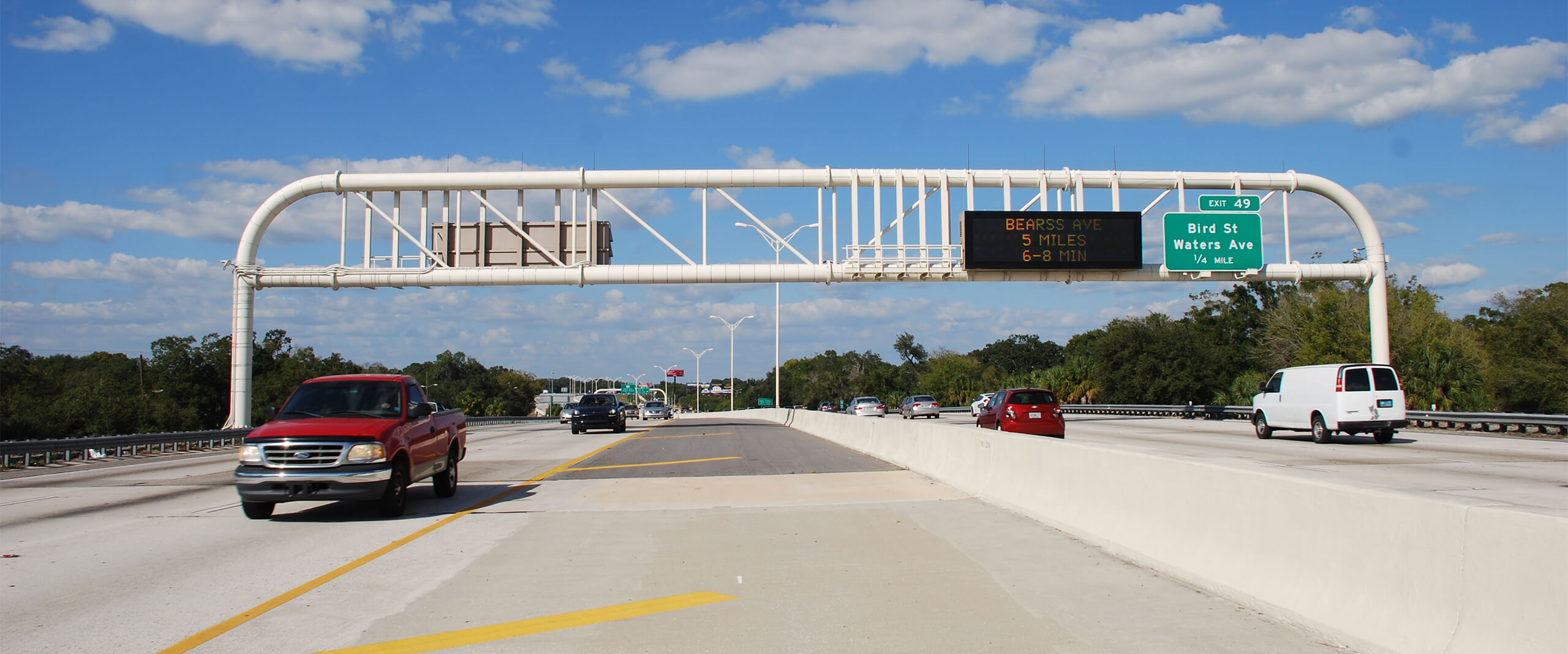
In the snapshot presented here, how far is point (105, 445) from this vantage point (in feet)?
78.8

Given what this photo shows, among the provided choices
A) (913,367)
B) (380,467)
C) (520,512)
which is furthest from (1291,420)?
(913,367)

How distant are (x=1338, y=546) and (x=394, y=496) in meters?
9.92

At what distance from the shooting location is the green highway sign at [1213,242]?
109 feet

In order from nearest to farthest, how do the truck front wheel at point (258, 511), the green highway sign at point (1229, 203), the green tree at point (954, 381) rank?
the truck front wheel at point (258, 511) → the green highway sign at point (1229, 203) → the green tree at point (954, 381)

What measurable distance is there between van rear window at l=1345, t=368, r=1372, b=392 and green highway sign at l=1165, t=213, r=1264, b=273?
10.2 meters

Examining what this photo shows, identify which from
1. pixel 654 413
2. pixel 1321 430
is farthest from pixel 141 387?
pixel 1321 430

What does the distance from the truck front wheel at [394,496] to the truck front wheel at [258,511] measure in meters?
1.21

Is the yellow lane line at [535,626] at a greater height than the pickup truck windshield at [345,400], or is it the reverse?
the pickup truck windshield at [345,400]

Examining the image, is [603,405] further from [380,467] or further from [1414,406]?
[1414,406]

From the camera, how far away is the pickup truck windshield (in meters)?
12.3

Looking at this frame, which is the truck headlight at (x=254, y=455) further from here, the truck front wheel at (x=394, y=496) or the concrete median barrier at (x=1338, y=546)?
the concrete median barrier at (x=1338, y=546)

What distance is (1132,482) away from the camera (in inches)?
365

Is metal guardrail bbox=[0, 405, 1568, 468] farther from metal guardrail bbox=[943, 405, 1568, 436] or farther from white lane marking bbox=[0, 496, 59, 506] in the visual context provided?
white lane marking bbox=[0, 496, 59, 506]

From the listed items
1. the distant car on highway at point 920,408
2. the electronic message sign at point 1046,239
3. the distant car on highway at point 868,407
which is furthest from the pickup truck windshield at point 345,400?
the distant car on highway at point 920,408
